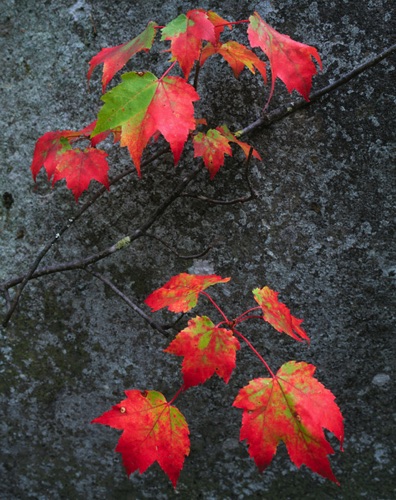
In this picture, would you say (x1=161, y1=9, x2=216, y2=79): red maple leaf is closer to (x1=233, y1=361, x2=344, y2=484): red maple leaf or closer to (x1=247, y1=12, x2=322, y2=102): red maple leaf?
(x1=247, y1=12, x2=322, y2=102): red maple leaf

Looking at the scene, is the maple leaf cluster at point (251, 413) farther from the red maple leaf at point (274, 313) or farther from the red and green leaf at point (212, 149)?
the red and green leaf at point (212, 149)

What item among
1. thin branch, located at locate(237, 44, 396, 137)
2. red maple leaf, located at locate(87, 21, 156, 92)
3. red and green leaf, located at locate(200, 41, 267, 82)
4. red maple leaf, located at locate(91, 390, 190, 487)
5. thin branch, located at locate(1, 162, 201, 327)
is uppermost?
red maple leaf, located at locate(87, 21, 156, 92)

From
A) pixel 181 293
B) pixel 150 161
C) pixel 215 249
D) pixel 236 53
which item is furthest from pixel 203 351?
pixel 236 53

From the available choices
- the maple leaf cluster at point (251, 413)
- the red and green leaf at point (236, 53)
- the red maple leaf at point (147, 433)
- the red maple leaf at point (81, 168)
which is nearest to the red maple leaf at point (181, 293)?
the maple leaf cluster at point (251, 413)

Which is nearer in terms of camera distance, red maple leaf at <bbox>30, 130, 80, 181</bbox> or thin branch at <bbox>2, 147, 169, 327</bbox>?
red maple leaf at <bbox>30, 130, 80, 181</bbox>

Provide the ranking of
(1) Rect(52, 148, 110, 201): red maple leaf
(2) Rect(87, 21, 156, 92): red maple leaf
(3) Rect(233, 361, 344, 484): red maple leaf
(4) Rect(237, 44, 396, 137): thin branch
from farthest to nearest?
1. (4) Rect(237, 44, 396, 137): thin branch
2. (1) Rect(52, 148, 110, 201): red maple leaf
3. (2) Rect(87, 21, 156, 92): red maple leaf
4. (3) Rect(233, 361, 344, 484): red maple leaf

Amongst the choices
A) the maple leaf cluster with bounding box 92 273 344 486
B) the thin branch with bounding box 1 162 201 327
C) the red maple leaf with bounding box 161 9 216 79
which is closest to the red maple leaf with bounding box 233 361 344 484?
the maple leaf cluster with bounding box 92 273 344 486

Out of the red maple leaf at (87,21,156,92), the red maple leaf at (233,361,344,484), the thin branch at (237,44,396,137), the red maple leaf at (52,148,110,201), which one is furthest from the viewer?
the thin branch at (237,44,396,137)

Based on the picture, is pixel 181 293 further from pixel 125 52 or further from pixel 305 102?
pixel 305 102
